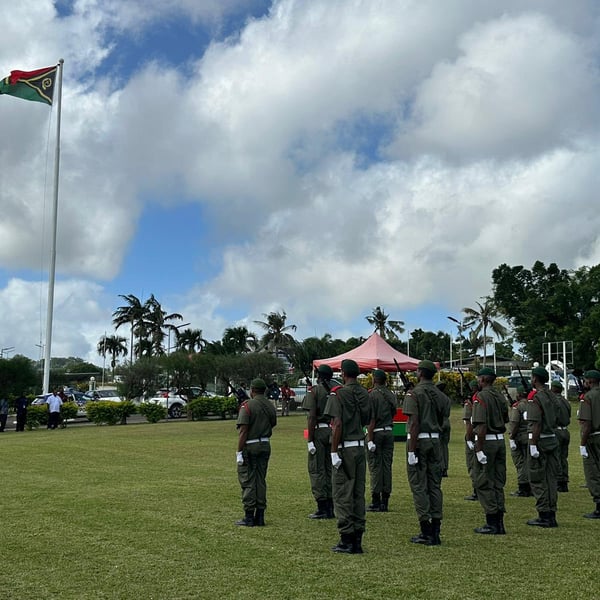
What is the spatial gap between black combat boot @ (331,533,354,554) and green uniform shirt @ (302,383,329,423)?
2.18 metres

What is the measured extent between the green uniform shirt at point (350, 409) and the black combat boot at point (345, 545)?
1030 mm

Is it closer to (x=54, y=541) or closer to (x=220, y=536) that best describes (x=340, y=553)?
(x=220, y=536)

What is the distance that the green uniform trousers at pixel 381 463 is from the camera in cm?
1022

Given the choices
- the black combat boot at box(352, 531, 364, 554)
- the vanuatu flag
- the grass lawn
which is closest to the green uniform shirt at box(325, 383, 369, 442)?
the black combat boot at box(352, 531, 364, 554)

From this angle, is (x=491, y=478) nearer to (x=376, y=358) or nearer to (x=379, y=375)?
(x=379, y=375)

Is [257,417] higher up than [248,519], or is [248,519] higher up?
[257,417]

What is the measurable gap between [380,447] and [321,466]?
1.34 meters

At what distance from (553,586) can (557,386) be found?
607cm

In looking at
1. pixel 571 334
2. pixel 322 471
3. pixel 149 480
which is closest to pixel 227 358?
pixel 571 334

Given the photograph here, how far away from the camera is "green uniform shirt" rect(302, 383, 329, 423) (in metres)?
9.48

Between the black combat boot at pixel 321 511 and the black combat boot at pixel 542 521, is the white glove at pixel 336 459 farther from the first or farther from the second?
the black combat boot at pixel 542 521

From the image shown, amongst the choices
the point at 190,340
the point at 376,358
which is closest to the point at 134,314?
the point at 190,340

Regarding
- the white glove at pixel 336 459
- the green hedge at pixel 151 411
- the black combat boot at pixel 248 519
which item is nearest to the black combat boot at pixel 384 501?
the black combat boot at pixel 248 519

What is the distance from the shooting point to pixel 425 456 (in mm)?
8273
